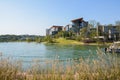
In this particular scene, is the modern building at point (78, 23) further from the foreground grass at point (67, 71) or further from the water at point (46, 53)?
the foreground grass at point (67, 71)

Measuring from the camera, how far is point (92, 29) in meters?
120

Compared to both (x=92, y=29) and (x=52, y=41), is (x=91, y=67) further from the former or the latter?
(x=52, y=41)

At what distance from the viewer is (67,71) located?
7812 mm

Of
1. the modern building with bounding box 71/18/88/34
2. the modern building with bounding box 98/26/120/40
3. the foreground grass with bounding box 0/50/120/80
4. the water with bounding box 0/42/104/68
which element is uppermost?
the modern building with bounding box 71/18/88/34

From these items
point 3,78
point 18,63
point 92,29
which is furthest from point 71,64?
point 92,29

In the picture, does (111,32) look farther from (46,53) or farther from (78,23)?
(46,53)

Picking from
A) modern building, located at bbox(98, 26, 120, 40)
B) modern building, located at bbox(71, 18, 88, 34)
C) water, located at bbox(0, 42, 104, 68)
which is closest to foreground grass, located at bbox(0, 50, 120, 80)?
water, located at bbox(0, 42, 104, 68)

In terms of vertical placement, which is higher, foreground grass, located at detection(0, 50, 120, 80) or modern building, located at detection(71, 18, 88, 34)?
modern building, located at detection(71, 18, 88, 34)

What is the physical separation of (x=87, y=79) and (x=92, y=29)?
113 meters

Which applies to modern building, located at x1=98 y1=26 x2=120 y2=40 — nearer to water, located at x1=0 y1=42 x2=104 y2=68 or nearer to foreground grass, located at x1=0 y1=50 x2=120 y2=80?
water, located at x1=0 y1=42 x2=104 y2=68

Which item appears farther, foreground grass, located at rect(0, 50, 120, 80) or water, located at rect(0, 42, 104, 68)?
water, located at rect(0, 42, 104, 68)

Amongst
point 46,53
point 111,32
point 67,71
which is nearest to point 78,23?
point 111,32

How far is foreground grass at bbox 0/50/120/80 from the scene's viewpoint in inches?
301

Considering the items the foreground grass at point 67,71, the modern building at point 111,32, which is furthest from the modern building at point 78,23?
the foreground grass at point 67,71
